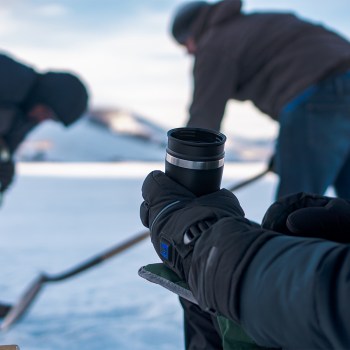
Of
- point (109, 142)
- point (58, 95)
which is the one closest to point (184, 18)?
point (58, 95)

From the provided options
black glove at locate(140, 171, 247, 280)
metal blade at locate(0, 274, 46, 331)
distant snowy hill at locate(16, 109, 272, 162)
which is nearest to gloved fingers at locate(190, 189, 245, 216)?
black glove at locate(140, 171, 247, 280)

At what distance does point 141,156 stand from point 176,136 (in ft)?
62.3

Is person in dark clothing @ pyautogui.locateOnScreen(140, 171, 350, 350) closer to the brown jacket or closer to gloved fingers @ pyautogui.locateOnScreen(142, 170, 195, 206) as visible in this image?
gloved fingers @ pyautogui.locateOnScreen(142, 170, 195, 206)

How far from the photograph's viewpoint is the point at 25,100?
2268 mm

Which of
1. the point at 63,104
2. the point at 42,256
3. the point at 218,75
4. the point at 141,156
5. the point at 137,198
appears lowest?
the point at 141,156

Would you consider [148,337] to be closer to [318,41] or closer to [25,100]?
[25,100]

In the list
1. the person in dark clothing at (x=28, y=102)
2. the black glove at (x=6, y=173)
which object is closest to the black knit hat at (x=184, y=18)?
the person in dark clothing at (x=28, y=102)

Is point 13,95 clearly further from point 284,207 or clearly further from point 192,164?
point 284,207

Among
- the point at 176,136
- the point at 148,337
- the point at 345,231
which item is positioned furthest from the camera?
the point at 148,337

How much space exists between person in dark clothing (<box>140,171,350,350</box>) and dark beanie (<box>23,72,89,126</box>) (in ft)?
4.71

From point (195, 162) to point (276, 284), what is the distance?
1.12ft

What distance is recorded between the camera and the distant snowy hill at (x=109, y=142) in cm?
1806

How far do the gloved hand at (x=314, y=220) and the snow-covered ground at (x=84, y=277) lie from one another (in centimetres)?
102

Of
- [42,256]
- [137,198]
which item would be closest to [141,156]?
[137,198]
